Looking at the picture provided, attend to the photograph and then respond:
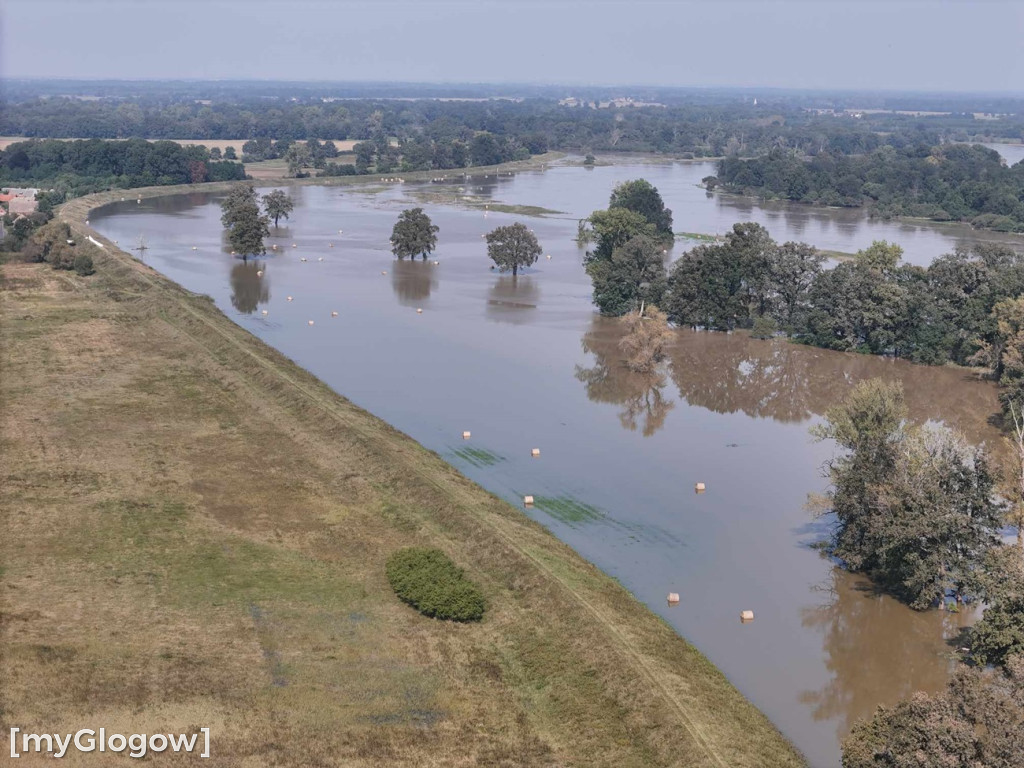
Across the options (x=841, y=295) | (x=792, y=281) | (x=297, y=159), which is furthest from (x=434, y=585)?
(x=297, y=159)

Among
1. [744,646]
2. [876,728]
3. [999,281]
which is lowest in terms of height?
[744,646]

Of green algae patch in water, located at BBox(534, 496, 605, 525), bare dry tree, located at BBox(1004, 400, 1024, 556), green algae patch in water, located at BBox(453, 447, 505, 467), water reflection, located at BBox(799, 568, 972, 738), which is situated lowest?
Result: water reflection, located at BBox(799, 568, 972, 738)

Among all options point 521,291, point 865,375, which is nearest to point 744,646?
point 865,375

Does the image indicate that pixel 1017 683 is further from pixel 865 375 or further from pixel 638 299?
pixel 638 299

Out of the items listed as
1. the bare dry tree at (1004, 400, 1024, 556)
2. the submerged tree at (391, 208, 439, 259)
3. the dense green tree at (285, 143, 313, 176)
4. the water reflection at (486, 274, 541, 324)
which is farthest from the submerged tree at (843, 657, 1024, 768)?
the dense green tree at (285, 143, 313, 176)

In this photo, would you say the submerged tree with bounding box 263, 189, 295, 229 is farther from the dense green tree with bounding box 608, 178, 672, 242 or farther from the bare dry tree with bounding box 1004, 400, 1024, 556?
the bare dry tree with bounding box 1004, 400, 1024, 556

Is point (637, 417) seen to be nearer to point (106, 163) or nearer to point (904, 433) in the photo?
point (904, 433)

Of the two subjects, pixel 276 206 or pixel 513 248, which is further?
pixel 276 206
